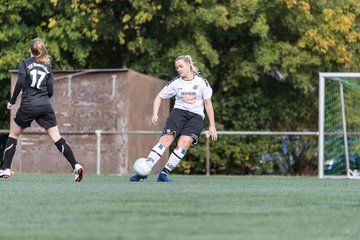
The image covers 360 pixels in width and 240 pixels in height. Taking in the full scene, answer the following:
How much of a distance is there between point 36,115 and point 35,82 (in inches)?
17.5

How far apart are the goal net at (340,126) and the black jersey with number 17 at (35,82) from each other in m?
7.17

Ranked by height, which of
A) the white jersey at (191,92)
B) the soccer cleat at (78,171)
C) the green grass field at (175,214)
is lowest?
the green grass field at (175,214)

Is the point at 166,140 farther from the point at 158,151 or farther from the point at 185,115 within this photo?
the point at 185,115

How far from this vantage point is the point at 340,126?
20.1 m

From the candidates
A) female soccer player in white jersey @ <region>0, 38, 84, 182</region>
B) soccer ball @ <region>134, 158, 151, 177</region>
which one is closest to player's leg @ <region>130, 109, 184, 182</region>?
soccer ball @ <region>134, 158, 151, 177</region>

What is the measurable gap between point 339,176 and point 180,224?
1193 centimetres

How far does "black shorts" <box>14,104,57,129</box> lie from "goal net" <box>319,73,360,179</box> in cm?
706

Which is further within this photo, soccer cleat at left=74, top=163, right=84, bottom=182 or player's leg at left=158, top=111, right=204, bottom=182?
player's leg at left=158, top=111, right=204, bottom=182

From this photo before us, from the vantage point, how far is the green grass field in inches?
255

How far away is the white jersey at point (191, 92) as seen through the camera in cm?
1354

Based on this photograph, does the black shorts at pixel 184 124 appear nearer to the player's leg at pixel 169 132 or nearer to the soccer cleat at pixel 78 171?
the player's leg at pixel 169 132

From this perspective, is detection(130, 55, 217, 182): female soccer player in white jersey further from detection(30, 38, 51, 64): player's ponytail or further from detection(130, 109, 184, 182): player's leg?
detection(30, 38, 51, 64): player's ponytail

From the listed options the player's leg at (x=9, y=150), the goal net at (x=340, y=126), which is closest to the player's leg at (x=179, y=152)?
the player's leg at (x=9, y=150)

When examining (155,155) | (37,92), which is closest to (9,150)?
(37,92)
